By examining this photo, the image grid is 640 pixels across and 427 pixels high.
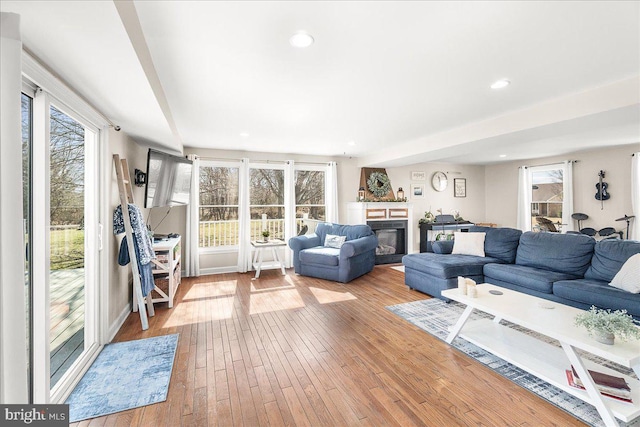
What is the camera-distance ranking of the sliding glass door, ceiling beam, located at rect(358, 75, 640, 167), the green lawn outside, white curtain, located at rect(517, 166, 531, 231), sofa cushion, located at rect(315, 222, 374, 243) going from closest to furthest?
→ the sliding glass door → the green lawn outside → ceiling beam, located at rect(358, 75, 640, 167) → sofa cushion, located at rect(315, 222, 374, 243) → white curtain, located at rect(517, 166, 531, 231)

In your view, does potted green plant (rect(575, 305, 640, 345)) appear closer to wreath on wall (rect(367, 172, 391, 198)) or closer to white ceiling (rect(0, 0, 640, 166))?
white ceiling (rect(0, 0, 640, 166))

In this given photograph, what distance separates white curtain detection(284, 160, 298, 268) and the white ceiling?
212 centimetres

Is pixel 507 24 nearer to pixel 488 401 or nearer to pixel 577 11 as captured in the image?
pixel 577 11

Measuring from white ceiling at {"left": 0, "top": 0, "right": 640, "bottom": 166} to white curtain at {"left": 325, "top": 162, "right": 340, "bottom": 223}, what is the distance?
7.81 ft

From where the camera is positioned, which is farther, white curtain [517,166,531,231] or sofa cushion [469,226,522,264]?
white curtain [517,166,531,231]

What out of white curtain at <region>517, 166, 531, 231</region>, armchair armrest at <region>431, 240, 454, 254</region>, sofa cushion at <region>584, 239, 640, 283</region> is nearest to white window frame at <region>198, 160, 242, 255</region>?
armchair armrest at <region>431, 240, 454, 254</region>

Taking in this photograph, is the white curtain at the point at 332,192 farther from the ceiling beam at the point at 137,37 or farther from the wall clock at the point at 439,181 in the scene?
the ceiling beam at the point at 137,37

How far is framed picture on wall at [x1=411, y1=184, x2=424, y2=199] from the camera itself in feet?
23.6

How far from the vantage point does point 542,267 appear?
3.78 metres

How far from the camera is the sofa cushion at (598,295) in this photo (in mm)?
2650

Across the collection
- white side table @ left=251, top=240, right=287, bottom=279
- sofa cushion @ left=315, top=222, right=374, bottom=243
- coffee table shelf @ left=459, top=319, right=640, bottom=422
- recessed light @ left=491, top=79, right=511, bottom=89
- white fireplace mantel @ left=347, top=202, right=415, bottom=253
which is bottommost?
coffee table shelf @ left=459, top=319, right=640, bottom=422

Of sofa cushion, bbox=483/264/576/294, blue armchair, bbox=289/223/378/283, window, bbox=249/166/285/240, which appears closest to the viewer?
sofa cushion, bbox=483/264/576/294

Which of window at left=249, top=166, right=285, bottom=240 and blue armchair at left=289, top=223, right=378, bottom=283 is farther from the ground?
window at left=249, top=166, right=285, bottom=240

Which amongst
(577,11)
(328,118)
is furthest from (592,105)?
(328,118)
